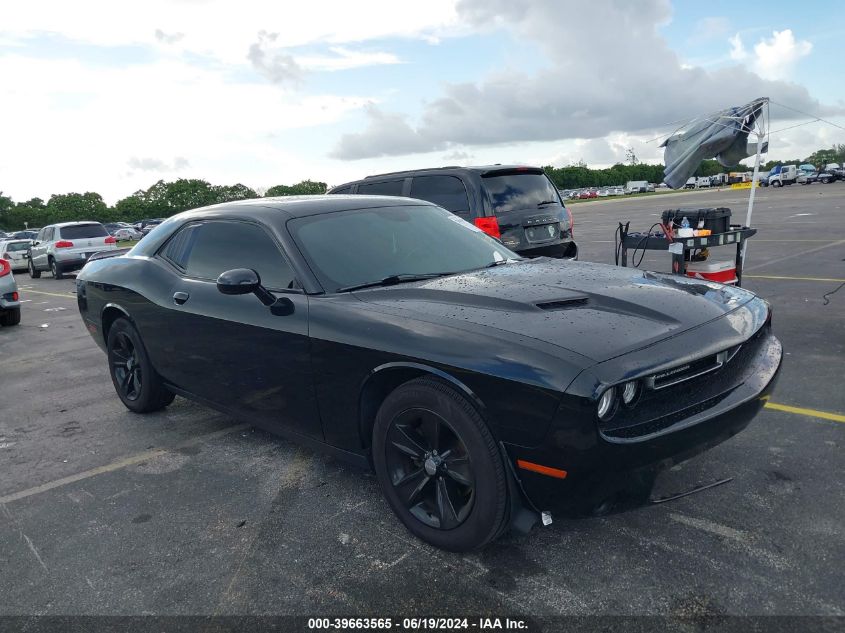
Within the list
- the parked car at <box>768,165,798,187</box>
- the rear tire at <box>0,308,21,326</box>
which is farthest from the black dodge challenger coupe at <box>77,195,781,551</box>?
the parked car at <box>768,165,798,187</box>

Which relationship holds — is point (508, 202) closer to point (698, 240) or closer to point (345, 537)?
point (698, 240)

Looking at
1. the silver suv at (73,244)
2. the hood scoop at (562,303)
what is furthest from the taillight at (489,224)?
the silver suv at (73,244)

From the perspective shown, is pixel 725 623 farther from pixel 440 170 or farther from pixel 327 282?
pixel 440 170

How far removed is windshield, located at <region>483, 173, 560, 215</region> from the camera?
25.7 ft

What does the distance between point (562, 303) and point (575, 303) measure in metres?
0.06

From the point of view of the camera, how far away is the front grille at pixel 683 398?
8.16ft

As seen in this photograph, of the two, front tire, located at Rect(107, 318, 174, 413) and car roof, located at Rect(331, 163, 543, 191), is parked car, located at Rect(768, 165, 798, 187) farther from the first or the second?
front tire, located at Rect(107, 318, 174, 413)

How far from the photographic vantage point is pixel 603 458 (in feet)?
7.90

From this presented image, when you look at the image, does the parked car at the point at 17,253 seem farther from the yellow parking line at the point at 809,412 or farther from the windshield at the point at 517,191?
the yellow parking line at the point at 809,412

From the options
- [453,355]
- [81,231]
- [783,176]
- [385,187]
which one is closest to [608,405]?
[453,355]

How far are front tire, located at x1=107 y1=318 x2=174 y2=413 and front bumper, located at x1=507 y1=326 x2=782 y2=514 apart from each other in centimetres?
332

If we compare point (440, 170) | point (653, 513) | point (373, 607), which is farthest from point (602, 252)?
point (373, 607)

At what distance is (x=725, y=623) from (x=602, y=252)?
1318 centimetres

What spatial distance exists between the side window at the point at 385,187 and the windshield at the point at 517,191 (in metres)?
1.40
